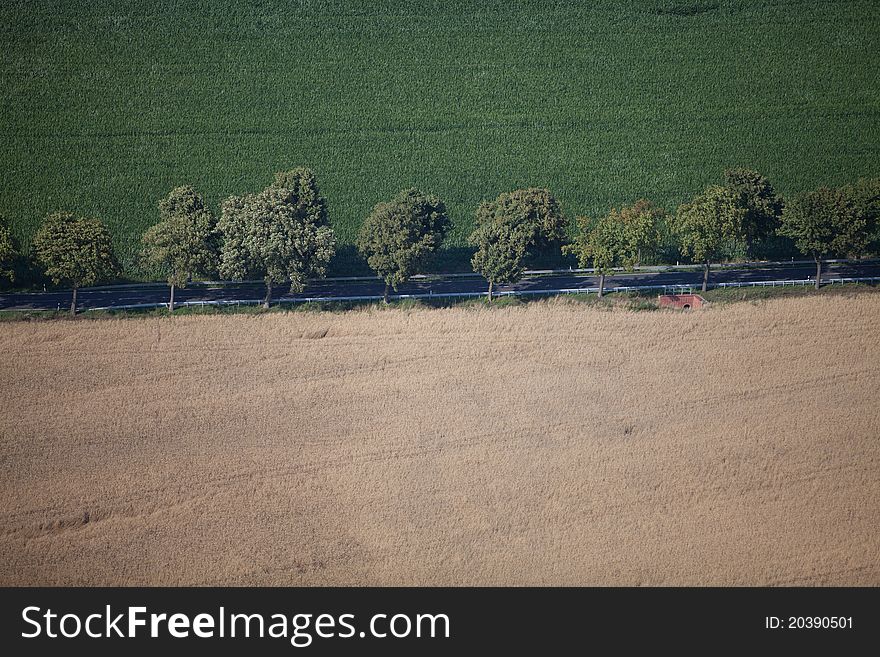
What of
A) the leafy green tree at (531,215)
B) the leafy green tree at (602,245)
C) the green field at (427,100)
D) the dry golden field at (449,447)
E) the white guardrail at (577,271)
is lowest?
the dry golden field at (449,447)

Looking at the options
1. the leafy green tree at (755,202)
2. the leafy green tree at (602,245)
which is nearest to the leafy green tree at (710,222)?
the leafy green tree at (755,202)

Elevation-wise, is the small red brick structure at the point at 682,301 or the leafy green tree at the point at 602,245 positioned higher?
the leafy green tree at the point at 602,245

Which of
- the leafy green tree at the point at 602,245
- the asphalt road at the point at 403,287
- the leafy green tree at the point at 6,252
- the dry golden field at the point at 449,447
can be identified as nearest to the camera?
the dry golden field at the point at 449,447

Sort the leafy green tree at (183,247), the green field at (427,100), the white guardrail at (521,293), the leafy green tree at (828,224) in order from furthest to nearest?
the green field at (427,100) → the leafy green tree at (828,224) → the white guardrail at (521,293) → the leafy green tree at (183,247)

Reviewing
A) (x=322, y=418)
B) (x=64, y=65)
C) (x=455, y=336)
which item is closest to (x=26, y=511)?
(x=322, y=418)

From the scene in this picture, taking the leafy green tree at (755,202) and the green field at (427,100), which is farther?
the green field at (427,100)

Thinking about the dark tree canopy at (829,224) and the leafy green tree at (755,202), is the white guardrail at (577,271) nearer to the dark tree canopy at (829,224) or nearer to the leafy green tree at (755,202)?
the leafy green tree at (755,202)

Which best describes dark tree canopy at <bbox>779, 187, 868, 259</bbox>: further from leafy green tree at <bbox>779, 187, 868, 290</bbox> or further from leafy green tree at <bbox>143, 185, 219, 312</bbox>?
leafy green tree at <bbox>143, 185, 219, 312</bbox>

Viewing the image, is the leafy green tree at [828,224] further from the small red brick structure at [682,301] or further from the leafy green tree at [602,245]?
the leafy green tree at [602,245]
